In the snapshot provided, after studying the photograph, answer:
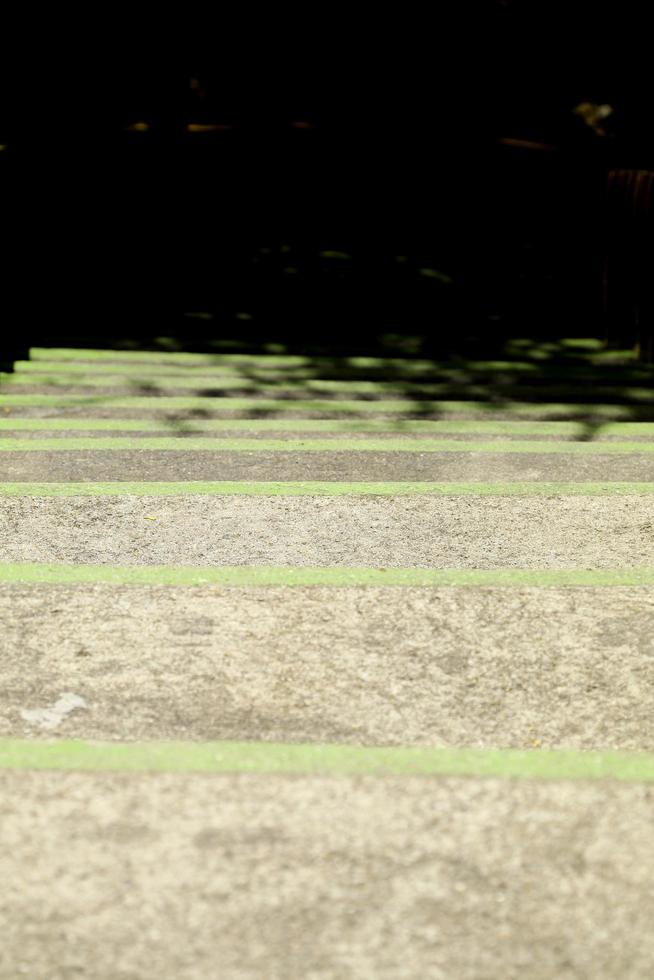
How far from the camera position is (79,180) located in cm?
1051

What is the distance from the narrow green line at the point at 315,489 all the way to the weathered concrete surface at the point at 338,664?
860mm

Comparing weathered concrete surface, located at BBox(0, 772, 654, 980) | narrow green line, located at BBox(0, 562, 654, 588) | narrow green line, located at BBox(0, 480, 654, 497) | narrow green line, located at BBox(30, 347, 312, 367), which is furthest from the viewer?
narrow green line, located at BBox(30, 347, 312, 367)

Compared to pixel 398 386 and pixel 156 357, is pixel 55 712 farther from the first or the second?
pixel 156 357

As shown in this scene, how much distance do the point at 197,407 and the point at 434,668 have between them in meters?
2.92

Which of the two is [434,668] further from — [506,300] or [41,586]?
[506,300]

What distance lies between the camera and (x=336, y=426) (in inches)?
217

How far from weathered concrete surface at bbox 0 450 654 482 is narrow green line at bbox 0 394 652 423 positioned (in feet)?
3.06

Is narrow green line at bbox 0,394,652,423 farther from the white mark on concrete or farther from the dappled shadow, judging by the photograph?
the white mark on concrete

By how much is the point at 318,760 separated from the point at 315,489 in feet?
5.78

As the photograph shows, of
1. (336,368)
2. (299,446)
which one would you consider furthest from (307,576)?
(336,368)

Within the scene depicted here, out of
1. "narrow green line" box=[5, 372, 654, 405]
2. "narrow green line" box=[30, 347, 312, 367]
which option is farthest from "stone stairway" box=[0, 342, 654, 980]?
"narrow green line" box=[30, 347, 312, 367]

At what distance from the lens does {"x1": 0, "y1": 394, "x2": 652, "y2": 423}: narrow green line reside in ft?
19.1

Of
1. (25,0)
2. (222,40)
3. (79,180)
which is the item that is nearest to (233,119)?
(222,40)

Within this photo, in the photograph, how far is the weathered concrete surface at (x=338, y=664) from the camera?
290 cm
